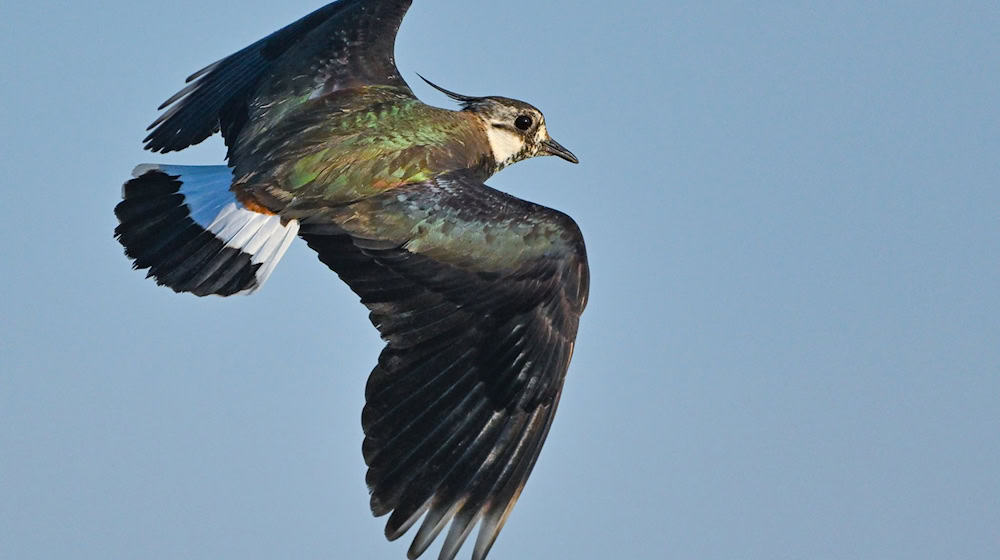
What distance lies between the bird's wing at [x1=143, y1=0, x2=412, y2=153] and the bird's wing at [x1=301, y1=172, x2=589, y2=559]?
1487 millimetres

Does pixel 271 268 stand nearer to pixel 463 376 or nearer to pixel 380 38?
pixel 463 376

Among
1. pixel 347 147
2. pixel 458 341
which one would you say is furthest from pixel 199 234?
pixel 458 341

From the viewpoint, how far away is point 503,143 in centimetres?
1020

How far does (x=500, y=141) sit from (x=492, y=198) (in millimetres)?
1693

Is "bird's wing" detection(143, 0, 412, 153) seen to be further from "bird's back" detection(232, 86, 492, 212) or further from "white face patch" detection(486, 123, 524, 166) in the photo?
"white face patch" detection(486, 123, 524, 166)

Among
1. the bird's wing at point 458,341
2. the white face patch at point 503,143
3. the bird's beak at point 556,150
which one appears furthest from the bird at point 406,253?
the bird's beak at point 556,150

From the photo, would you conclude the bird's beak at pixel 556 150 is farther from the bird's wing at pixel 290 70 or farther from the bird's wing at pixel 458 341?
the bird's wing at pixel 458 341

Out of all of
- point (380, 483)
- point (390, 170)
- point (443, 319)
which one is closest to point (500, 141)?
point (390, 170)

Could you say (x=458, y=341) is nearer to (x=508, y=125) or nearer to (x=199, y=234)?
(x=199, y=234)

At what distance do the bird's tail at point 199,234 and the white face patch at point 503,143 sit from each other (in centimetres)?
168

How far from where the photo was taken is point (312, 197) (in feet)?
28.2

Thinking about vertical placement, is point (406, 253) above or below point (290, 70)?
below

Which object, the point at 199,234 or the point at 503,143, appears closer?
the point at 199,234

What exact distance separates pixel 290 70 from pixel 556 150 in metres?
1.84
